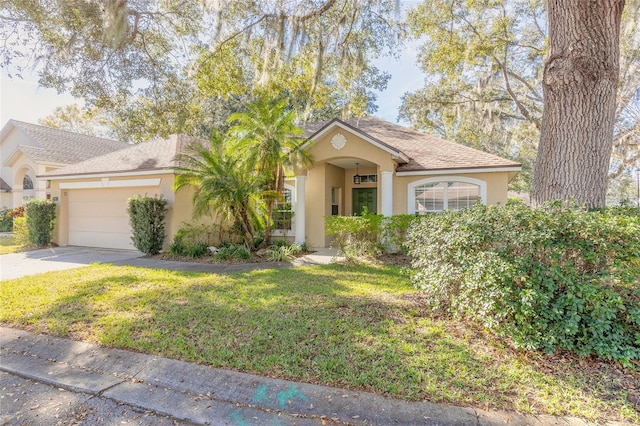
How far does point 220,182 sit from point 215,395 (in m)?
7.21

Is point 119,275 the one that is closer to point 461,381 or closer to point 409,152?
point 461,381

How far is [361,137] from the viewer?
443 inches

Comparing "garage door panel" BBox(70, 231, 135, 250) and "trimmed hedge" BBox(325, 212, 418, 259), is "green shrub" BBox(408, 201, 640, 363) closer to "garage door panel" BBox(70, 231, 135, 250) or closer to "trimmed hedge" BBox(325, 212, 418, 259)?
"trimmed hedge" BBox(325, 212, 418, 259)

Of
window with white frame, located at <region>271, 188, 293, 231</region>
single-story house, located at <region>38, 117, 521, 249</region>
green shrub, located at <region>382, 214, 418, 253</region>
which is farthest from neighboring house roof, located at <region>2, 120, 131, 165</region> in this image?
green shrub, located at <region>382, 214, 418, 253</region>

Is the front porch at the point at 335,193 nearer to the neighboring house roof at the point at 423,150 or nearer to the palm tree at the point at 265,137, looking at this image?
the neighboring house roof at the point at 423,150

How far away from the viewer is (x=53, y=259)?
10.4m

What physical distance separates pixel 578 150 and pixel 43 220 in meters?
16.9

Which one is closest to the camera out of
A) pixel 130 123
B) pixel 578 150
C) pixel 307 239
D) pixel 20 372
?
pixel 20 372

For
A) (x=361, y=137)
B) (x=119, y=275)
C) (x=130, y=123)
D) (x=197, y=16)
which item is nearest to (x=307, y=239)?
(x=361, y=137)

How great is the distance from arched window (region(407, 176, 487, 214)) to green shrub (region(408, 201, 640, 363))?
7318 mm

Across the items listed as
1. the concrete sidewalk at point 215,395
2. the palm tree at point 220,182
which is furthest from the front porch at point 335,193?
the concrete sidewalk at point 215,395

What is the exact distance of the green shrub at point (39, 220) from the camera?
1265 cm

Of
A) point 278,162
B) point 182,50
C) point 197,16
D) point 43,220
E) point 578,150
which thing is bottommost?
point 43,220

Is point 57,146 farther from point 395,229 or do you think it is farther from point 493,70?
point 493,70
